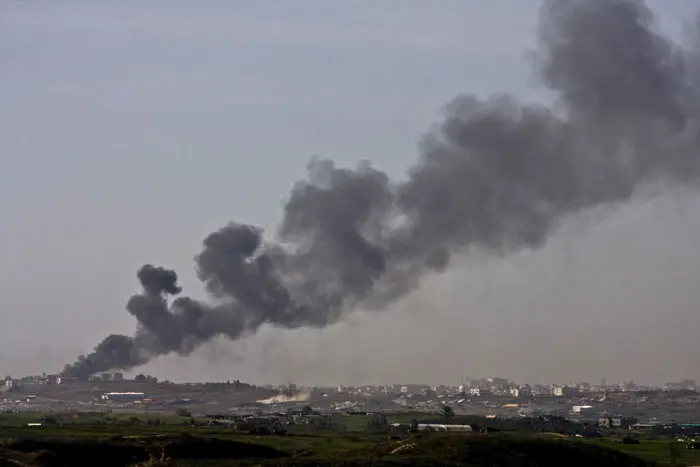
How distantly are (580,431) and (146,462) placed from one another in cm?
8852

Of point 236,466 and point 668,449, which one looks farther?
point 668,449

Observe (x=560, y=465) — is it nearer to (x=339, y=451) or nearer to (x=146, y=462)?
(x=339, y=451)

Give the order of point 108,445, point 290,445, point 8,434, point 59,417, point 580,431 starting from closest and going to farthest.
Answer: point 108,445 < point 290,445 < point 8,434 < point 580,431 < point 59,417

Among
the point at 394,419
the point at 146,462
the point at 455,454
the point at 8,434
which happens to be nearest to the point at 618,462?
the point at 455,454

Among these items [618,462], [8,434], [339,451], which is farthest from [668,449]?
[8,434]

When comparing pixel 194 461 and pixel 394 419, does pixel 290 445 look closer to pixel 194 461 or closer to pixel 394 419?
pixel 194 461

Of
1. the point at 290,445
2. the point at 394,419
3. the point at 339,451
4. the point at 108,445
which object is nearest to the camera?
the point at 108,445

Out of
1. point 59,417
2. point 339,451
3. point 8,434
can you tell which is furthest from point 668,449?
point 59,417

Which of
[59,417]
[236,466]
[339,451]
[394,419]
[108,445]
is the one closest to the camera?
[236,466]

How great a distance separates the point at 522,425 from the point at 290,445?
228 feet

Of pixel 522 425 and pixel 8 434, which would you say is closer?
pixel 8 434

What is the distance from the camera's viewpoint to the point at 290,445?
92188mm

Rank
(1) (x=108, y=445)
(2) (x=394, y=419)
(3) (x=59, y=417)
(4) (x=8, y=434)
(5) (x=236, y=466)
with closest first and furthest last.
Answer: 1. (5) (x=236, y=466)
2. (1) (x=108, y=445)
3. (4) (x=8, y=434)
4. (3) (x=59, y=417)
5. (2) (x=394, y=419)

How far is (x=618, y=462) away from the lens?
78.0m
